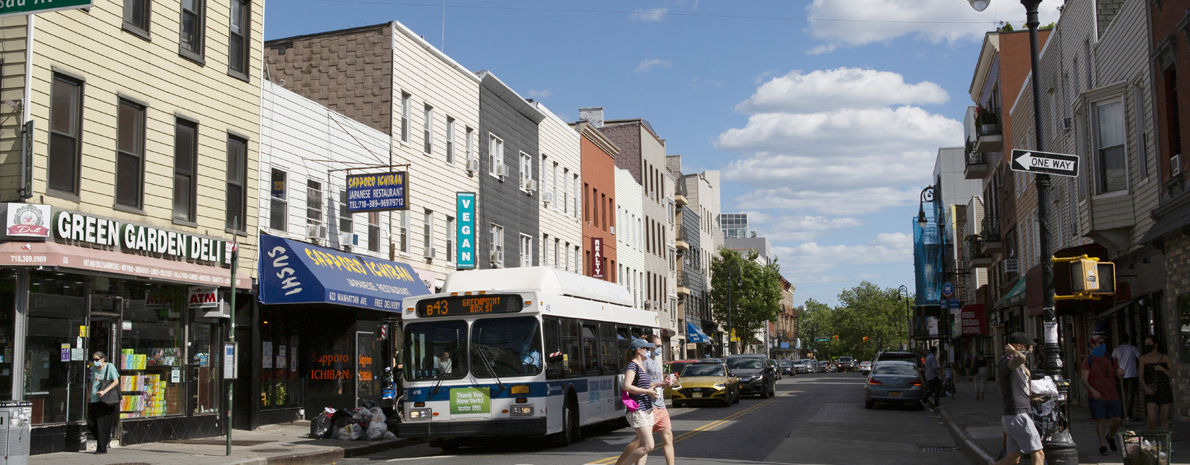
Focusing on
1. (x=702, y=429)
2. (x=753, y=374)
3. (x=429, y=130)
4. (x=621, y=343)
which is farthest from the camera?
(x=753, y=374)

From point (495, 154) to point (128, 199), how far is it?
1716 centimetres

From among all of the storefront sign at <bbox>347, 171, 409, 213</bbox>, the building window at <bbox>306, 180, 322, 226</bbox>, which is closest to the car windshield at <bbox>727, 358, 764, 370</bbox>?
the storefront sign at <bbox>347, 171, 409, 213</bbox>

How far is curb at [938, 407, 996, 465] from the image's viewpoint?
13.8 metres

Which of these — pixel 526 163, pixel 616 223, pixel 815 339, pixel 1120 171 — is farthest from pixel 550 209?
pixel 815 339

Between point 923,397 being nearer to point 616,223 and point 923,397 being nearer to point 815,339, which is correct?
point 616,223

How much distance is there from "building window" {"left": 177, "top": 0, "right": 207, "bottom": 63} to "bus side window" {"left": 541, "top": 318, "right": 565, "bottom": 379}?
860cm

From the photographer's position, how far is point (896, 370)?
28.6m

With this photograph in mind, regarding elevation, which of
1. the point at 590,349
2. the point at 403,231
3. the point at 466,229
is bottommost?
the point at 590,349

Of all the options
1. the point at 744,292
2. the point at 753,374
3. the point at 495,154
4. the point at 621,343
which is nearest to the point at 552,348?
the point at 621,343

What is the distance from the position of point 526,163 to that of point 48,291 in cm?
2215

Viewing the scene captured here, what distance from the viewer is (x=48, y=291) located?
612 inches

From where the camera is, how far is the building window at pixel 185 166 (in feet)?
60.9

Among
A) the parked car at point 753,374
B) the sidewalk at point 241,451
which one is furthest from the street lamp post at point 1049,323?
the parked car at point 753,374

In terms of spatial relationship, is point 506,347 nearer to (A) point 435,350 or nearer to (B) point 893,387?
(A) point 435,350
